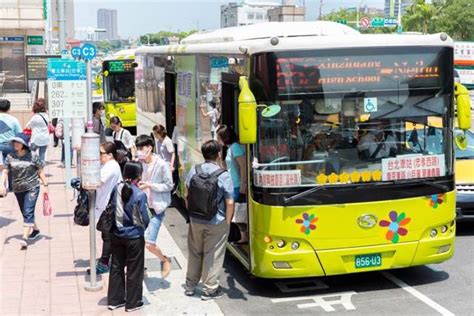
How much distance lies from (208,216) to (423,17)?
186 ft

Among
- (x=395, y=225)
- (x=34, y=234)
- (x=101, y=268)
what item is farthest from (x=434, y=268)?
(x=34, y=234)

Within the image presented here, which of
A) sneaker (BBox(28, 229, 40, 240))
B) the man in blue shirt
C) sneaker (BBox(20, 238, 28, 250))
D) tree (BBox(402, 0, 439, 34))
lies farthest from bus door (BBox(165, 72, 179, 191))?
tree (BBox(402, 0, 439, 34))

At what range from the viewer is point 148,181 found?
840 cm

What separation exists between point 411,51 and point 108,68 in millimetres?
17805

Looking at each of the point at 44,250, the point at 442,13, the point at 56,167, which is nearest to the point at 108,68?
the point at 56,167

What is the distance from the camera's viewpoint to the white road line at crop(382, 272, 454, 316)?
7410mm

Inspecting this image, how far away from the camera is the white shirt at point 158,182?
8.25 meters

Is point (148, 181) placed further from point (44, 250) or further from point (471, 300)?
point (471, 300)

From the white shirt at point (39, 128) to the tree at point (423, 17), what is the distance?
167ft

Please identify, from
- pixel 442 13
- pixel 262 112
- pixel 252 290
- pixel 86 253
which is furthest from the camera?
pixel 442 13

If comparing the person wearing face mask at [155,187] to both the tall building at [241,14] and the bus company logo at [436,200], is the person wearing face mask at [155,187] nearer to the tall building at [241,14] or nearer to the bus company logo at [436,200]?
the bus company logo at [436,200]

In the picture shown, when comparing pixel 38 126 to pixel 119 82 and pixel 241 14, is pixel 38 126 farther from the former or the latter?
pixel 241 14

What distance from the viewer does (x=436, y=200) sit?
7926 mm

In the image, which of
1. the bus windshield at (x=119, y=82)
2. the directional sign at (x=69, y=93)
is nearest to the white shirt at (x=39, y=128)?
the directional sign at (x=69, y=93)
